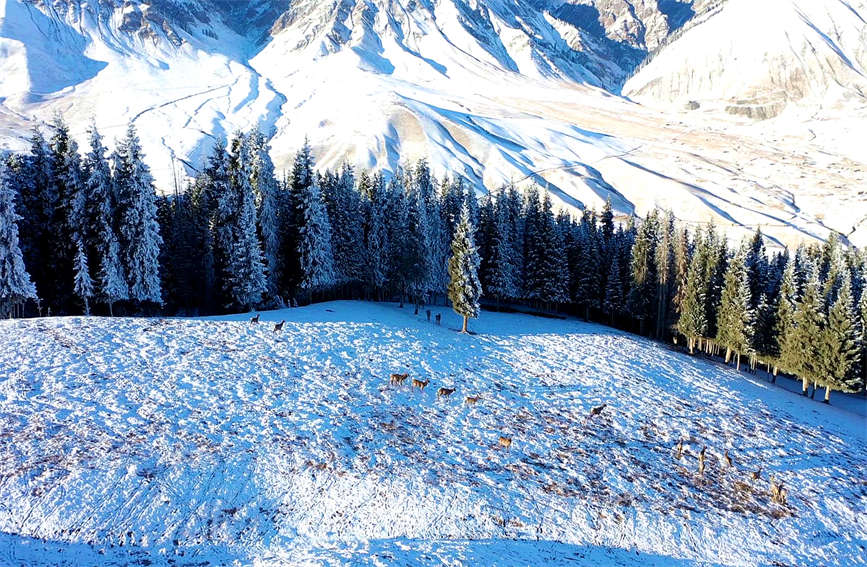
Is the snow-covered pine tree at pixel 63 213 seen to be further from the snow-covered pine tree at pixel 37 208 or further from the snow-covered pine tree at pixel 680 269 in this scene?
the snow-covered pine tree at pixel 680 269

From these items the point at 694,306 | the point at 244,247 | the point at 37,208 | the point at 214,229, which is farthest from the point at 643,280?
the point at 37,208

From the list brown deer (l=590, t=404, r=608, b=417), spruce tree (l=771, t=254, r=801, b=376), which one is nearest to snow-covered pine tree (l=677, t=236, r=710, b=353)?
spruce tree (l=771, t=254, r=801, b=376)

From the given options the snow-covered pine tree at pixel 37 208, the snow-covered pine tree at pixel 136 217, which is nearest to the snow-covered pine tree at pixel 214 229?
the snow-covered pine tree at pixel 136 217

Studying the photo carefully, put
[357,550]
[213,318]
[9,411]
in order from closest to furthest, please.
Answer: [357,550], [9,411], [213,318]

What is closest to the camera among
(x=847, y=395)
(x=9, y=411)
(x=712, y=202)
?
(x=9, y=411)

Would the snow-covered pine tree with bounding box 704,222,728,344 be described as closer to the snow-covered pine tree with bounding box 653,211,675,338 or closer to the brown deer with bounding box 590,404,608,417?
the snow-covered pine tree with bounding box 653,211,675,338

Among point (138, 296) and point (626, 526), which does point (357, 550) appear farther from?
point (138, 296)

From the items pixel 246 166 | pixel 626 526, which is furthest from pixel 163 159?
pixel 626 526
